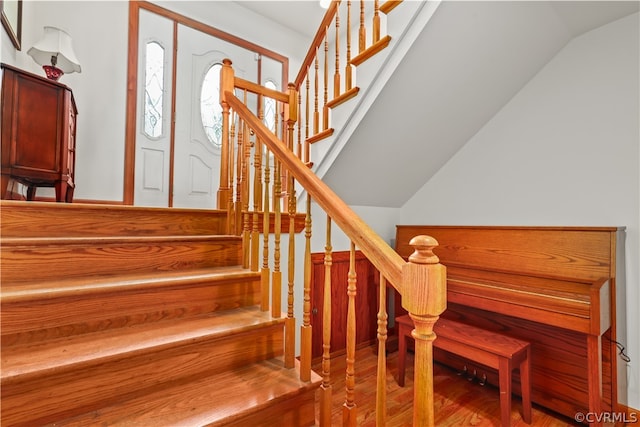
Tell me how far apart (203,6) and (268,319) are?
10.5 ft

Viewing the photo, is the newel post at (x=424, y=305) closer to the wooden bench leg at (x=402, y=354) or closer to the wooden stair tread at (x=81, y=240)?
the wooden stair tread at (x=81, y=240)

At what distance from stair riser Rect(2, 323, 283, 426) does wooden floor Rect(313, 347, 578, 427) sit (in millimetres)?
912

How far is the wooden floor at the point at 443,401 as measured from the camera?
1.79m

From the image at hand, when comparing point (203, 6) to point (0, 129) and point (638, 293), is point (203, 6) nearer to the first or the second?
point (0, 129)

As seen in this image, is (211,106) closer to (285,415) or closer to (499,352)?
(285,415)

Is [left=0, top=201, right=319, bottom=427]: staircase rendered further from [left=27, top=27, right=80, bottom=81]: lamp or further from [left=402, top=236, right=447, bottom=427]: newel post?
[left=27, top=27, right=80, bottom=81]: lamp

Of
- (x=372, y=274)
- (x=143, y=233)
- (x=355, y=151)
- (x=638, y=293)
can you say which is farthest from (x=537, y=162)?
(x=143, y=233)

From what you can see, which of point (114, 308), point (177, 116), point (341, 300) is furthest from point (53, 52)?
point (341, 300)

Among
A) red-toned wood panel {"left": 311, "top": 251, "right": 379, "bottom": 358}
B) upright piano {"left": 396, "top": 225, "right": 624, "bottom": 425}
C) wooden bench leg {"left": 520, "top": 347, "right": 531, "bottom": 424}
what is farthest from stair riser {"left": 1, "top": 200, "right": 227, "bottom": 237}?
wooden bench leg {"left": 520, "top": 347, "right": 531, "bottom": 424}

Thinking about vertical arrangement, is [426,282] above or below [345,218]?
below

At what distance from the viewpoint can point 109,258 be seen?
1.38 metres

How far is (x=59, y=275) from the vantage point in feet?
4.18

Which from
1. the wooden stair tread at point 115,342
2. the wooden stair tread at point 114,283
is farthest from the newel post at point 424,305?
the wooden stair tread at point 114,283

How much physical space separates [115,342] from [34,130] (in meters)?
1.47
